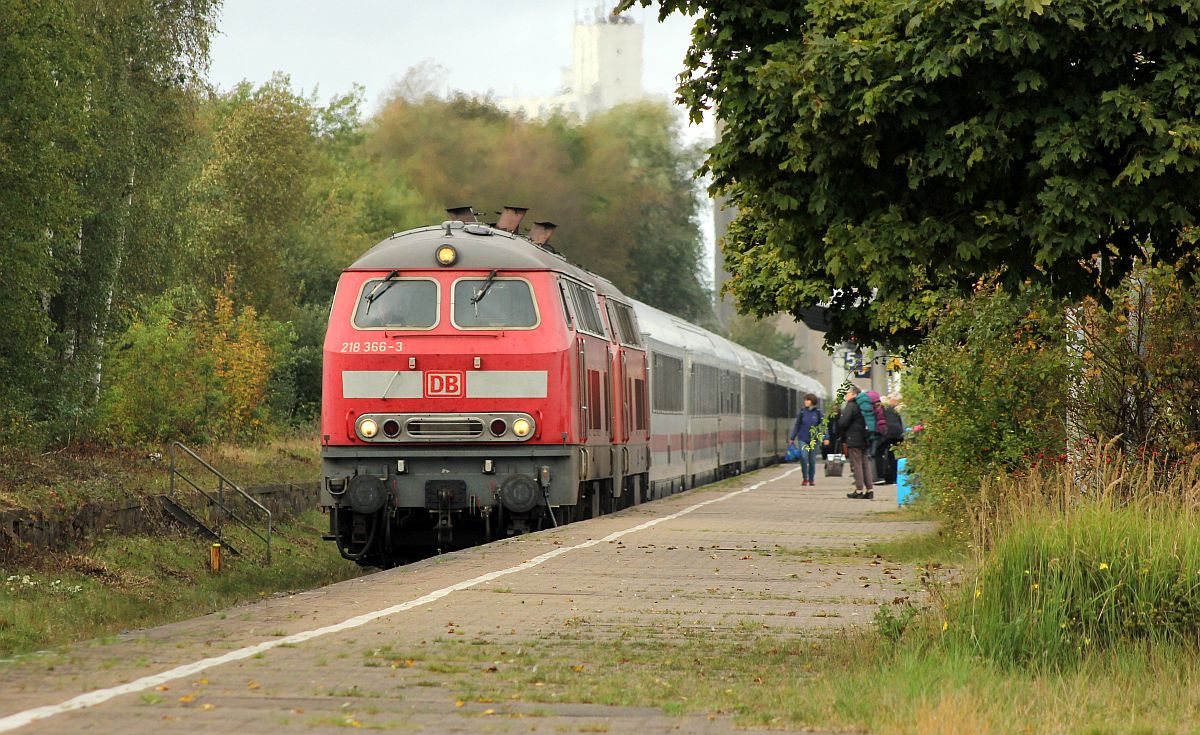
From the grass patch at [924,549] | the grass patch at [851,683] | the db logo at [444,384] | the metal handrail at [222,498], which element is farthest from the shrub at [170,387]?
the grass patch at [851,683]

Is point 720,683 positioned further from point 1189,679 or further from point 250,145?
point 250,145

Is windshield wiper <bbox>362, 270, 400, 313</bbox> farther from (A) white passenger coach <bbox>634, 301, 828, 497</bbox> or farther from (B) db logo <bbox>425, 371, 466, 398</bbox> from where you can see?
(A) white passenger coach <bbox>634, 301, 828, 497</bbox>

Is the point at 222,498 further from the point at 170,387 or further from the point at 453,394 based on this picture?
the point at 453,394

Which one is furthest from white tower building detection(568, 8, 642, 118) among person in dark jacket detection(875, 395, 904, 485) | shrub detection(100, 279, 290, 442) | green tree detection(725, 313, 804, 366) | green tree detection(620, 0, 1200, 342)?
green tree detection(620, 0, 1200, 342)

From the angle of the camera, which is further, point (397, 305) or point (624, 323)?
point (624, 323)

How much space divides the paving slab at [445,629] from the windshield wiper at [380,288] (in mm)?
3059

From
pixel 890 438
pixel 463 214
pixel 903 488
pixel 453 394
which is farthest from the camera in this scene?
pixel 890 438

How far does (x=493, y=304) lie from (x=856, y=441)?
477 inches

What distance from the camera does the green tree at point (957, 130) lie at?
8.52 meters

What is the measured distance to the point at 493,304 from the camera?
732 inches

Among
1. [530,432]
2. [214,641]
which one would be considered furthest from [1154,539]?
[530,432]

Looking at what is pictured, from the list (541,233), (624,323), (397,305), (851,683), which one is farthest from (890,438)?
(851,683)

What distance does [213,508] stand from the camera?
2633 centimetres

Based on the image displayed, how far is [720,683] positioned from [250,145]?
1943 inches
